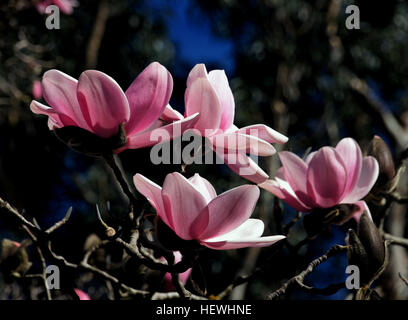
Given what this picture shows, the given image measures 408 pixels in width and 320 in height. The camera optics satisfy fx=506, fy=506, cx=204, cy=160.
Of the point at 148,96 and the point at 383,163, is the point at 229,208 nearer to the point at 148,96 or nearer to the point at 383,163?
the point at 148,96

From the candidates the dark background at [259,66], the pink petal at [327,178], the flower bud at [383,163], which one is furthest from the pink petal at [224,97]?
the dark background at [259,66]

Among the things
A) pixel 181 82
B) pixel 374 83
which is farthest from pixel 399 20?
pixel 181 82

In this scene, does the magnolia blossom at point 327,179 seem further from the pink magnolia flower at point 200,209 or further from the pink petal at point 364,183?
the pink magnolia flower at point 200,209

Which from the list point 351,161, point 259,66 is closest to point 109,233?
point 351,161

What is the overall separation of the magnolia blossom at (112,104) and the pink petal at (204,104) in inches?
1.1

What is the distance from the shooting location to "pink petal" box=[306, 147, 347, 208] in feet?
1.58

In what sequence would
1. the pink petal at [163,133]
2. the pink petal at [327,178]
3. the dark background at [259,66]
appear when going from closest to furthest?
the pink petal at [163,133]
the pink petal at [327,178]
the dark background at [259,66]

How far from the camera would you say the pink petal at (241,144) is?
0.41 metres

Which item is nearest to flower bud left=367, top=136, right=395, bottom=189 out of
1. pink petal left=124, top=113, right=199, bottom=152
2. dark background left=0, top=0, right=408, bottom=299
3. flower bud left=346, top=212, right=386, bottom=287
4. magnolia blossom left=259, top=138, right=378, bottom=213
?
magnolia blossom left=259, top=138, right=378, bottom=213

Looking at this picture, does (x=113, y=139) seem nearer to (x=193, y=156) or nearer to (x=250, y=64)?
(x=193, y=156)

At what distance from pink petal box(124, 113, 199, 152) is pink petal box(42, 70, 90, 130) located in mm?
41

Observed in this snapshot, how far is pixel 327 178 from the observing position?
0.48 meters

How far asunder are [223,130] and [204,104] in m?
0.04

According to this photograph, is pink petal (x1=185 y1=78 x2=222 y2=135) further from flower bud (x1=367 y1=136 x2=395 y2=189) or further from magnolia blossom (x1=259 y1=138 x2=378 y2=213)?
flower bud (x1=367 y1=136 x2=395 y2=189)
